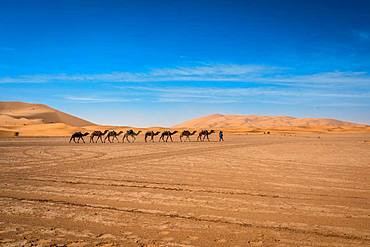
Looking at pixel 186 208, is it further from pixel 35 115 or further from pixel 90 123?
pixel 90 123

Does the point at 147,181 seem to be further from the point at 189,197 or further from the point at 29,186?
the point at 29,186

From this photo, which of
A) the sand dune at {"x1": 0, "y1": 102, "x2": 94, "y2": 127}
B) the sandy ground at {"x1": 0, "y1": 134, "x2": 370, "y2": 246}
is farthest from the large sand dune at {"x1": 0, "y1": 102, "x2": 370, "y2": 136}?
the sandy ground at {"x1": 0, "y1": 134, "x2": 370, "y2": 246}

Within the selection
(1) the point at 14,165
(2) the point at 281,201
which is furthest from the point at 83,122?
(2) the point at 281,201

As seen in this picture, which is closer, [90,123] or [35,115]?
[35,115]

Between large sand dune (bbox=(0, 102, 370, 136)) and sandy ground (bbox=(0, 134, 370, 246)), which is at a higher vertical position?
large sand dune (bbox=(0, 102, 370, 136))

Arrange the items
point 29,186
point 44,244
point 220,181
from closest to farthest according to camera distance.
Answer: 1. point 44,244
2. point 29,186
3. point 220,181

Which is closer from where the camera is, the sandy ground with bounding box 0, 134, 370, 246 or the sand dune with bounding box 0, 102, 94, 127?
the sandy ground with bounding box 0, 134, 370, 246

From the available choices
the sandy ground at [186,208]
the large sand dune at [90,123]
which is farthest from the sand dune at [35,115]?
the sandy ground at [186,208]

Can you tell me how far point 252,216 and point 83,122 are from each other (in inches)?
5916

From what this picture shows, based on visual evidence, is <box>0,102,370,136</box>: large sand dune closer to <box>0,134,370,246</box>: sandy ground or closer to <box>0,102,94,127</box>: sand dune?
<box>0,102,94,127</box>: sand dune

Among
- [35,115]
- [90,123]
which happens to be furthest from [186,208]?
[90,123]

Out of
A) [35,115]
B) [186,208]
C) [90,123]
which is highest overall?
[35,115]

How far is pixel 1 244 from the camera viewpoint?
5.52m

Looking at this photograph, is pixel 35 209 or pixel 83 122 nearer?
pixel 35 209
